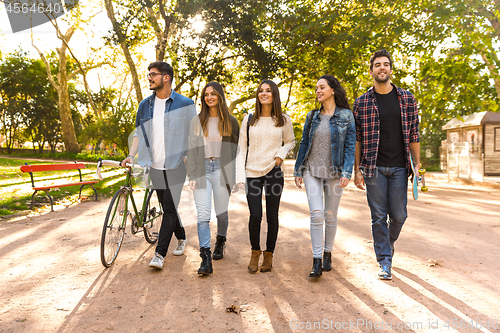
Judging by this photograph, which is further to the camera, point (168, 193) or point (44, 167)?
point (44, 167)

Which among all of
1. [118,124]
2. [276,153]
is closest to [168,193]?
[276,153]

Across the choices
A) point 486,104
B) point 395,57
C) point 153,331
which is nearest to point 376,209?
point 153,331

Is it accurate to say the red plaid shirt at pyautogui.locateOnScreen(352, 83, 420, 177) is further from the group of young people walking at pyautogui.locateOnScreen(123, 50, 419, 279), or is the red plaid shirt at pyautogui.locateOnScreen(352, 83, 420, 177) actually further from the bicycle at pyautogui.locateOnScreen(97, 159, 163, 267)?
the bicycle at pyautogui.locateOnScreen(97, 159, 163, 267)

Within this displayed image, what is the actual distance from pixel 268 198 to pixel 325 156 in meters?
0.76

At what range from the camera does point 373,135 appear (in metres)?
3.87

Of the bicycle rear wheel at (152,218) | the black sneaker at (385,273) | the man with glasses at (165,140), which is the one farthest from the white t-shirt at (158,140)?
the black sneaker at (385,273)

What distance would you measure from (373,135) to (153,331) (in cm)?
276

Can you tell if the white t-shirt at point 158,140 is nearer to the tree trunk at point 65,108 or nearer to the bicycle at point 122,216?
the bicycle at point 122,216

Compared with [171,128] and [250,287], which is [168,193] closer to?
[171,128]

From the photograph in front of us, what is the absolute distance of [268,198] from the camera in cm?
404

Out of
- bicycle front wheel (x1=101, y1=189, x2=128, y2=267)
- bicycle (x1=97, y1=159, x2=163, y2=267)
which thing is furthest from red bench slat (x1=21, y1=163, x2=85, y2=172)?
bicycle front wheel (x1=101, y1=189, x2=128, y2=267)

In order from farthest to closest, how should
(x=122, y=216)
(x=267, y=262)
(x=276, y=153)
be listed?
(x=122, y=216) → (x=267, y=262) → (x=276, y=153)

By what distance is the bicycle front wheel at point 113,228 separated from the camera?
162 inches

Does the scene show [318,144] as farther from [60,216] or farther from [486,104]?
[486,104]
